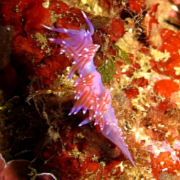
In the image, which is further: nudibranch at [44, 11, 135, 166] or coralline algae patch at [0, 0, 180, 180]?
coralline algae patch at [0, 0, 180, 180]

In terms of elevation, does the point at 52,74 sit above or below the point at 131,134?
above

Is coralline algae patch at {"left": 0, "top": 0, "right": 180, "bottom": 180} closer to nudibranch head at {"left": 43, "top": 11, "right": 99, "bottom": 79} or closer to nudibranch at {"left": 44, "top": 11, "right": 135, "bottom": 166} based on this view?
nudibranch at {"left": 44, "top": 11, "right": 135, "bottom": 166}

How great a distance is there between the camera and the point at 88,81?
180cm

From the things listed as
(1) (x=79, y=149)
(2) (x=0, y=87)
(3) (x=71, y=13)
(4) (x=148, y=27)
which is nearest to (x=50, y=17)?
(3) (x=71, y=13)

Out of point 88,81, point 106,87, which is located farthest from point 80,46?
point 106,87

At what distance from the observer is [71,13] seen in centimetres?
261

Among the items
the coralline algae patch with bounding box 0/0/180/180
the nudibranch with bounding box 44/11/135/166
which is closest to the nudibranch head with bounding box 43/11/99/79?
the nudibranch with bounding box 44/11/135/166

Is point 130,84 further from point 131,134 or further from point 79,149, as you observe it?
point 79,149

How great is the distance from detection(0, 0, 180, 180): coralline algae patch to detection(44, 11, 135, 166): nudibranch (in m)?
0.43

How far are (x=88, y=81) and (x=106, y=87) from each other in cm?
86

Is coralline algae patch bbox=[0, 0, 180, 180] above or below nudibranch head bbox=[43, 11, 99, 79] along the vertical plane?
below

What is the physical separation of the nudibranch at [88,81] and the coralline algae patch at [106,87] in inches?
17.0

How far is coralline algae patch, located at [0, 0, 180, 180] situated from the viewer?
7.94 ft

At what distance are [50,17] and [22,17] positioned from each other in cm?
50
